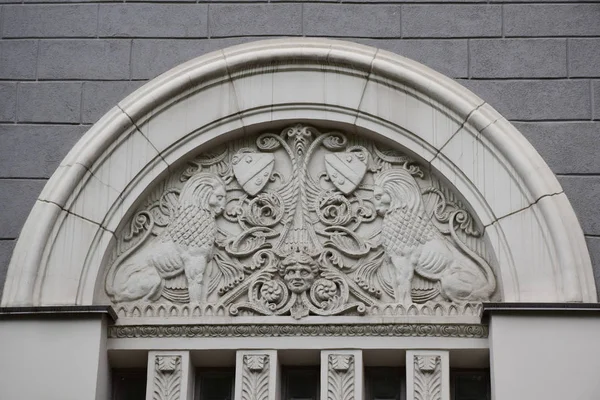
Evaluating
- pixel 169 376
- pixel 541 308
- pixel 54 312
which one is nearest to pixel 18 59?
pixel 54 312

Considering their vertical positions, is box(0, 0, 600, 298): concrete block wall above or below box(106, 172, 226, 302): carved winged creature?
above

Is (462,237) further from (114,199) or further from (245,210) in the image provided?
(114,199)

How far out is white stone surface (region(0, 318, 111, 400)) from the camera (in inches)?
441

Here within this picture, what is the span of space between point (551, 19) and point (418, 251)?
242 centimetres

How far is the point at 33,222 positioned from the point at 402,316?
323cm

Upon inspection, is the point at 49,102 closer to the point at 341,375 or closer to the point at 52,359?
the point at 52,359

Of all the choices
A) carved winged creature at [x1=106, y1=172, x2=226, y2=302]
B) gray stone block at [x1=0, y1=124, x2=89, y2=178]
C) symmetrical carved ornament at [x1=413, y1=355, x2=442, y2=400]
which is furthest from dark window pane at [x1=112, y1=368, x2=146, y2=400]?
symmetrical carved ornament at [x1=413, y1=355, x2=442, y2=400]

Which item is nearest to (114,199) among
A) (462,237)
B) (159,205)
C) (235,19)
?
(159,205)

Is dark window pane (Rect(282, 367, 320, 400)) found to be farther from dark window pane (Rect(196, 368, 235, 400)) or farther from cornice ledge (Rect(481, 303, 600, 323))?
cornice ledge (Rect(481, 303, 600, 323))

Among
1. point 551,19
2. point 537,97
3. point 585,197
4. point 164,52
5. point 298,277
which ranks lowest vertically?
point 298,277

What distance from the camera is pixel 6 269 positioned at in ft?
38.4

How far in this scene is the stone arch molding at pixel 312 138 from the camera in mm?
11539

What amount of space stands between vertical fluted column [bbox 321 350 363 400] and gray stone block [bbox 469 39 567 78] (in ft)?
8.93

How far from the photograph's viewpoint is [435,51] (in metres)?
12.2
